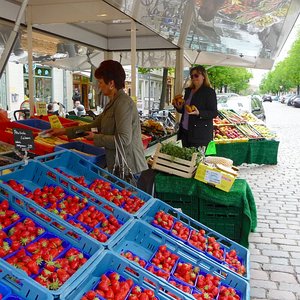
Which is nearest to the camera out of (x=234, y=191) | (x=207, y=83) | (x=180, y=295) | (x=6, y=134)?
(x=180, y=295)

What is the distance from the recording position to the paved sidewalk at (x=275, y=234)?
3924mm

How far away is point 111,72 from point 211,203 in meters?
1.85

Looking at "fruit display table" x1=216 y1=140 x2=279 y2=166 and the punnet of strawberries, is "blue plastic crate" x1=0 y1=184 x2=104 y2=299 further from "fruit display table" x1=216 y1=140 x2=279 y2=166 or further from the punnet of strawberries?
"fruit display table" x1=216 y1=140 x2=279 y2=166

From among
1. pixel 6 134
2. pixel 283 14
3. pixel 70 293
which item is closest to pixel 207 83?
pixel 283 14

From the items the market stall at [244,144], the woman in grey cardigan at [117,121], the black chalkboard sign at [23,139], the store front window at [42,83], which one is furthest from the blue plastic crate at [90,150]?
the store front window at [42,83]

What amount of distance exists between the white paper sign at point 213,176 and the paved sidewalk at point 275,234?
104 centimetres

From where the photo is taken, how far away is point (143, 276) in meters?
2.38

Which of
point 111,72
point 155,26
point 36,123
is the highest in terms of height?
point 155,26

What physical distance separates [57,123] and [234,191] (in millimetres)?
2198

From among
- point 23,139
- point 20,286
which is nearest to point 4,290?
point 20,286

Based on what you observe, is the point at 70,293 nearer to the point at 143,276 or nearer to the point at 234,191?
the point at 143,276

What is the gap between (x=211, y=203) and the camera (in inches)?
175

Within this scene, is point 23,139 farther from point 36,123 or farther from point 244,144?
point 244,144

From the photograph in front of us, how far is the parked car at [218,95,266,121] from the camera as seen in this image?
1659cm
